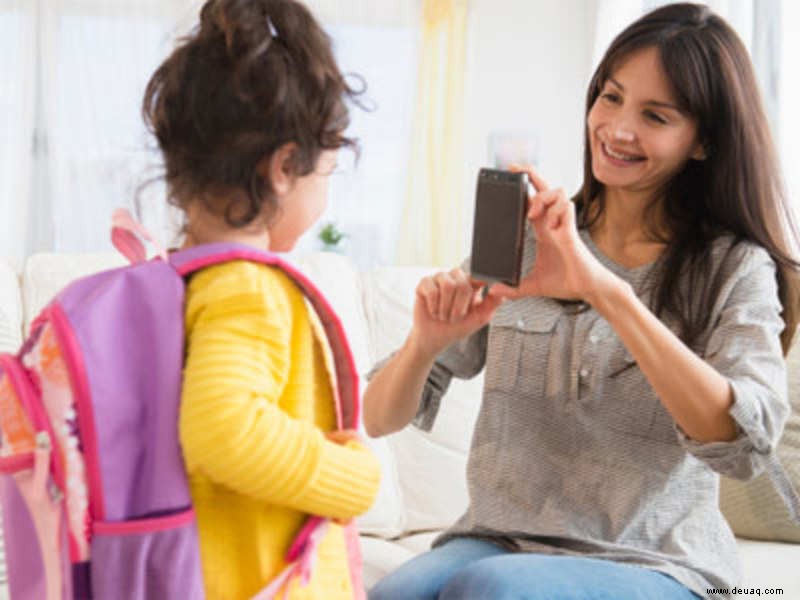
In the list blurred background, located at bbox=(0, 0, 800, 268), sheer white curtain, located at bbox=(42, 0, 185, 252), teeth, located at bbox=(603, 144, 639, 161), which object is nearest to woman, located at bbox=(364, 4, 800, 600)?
teeth, located at bbox=(603, 144, 639, 161)

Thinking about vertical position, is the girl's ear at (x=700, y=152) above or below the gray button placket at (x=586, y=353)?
above

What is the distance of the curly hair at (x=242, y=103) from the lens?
0.95 meters

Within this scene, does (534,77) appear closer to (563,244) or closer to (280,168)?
(563,244)

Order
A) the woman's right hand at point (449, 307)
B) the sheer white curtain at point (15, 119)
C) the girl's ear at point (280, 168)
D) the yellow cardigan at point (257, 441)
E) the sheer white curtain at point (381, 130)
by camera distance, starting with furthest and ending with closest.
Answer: the sheer white curtain at point (381, 130)
the sheer white curtain at point (15, 119)
the woman's right hand at point (449, 307)
the girl's ear at point (280, 168)
the yellow cardigan at point (257, 441)

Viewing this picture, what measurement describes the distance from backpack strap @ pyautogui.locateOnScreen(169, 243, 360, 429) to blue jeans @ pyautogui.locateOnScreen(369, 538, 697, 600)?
34cm

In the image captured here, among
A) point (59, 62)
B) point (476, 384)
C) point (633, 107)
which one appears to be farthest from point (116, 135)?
point (633, 107)

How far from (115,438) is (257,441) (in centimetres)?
12

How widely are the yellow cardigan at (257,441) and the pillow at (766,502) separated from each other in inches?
49.3

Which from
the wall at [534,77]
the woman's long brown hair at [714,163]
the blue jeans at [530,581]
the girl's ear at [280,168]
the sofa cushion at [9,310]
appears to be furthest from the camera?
the wall at [534,77]

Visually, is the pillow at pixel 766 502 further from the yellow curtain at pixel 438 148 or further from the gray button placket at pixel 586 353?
the yellow curtain at pixel 438 148

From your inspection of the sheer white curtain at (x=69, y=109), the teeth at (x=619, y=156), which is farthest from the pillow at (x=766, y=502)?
the sheer white curtain at (x=69, y=109)

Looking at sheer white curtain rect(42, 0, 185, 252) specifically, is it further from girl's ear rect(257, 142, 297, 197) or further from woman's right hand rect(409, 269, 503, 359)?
girl's ear rect(257, 142, 297, 197)

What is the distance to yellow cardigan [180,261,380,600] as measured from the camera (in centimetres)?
86

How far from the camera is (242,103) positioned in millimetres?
947
